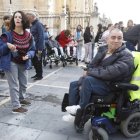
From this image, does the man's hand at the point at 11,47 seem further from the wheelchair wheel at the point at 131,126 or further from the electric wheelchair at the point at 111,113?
the wheelchair wheel at the point at 131,126

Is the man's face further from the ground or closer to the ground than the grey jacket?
further from the ground

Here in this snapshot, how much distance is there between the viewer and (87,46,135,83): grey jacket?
474 centimetres

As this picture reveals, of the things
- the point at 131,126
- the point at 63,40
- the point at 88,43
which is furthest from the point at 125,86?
the point at 88,43

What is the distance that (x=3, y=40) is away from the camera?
582cm

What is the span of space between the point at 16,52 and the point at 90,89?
1749 millimetres

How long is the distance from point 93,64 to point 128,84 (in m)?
0.78

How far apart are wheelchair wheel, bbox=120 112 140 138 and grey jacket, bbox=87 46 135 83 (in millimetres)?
579


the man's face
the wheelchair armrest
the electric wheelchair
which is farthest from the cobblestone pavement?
the man's face

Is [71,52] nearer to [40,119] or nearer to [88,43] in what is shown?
[88,43]

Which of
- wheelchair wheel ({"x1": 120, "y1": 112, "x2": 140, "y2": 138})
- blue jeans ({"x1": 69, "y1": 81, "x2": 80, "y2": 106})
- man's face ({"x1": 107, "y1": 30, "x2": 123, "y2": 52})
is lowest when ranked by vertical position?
wheelchair wheel ({"x1": 120, "y1": 112, "x2": 140, "y2": 138})

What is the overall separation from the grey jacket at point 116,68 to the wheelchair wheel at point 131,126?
58cm

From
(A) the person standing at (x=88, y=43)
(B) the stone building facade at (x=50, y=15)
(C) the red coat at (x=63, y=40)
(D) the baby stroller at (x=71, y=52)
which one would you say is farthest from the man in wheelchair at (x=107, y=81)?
(B) the stone building facade at (x=50, y=15)

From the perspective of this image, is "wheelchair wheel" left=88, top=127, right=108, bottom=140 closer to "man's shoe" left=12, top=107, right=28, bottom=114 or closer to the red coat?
"man's shoe" left=12, top=107, right=28, bottom=114

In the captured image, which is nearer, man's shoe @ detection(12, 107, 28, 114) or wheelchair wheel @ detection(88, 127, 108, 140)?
wheelchair wheel @ detection(88, 127, 108, 140)
